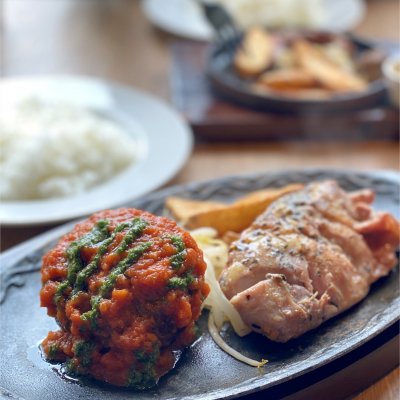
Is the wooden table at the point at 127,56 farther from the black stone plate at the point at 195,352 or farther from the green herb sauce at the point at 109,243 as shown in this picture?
the green herb sauce at the point at 109,243

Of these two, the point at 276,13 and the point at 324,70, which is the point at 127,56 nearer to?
the point at 276,13

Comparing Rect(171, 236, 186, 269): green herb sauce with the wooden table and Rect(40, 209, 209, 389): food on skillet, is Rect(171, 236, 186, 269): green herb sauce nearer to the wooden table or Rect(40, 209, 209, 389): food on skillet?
Rect(40, 209, 209, 389): food on skillet

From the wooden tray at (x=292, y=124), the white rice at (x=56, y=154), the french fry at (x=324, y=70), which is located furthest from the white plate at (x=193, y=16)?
the white rice at (x=56, y=154)

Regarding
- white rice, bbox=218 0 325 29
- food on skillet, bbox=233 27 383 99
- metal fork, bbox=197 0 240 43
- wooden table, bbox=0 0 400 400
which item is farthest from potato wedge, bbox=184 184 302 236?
white rice, bbox=218 0 325 29

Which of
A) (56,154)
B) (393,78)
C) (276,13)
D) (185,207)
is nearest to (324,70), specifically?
(393,78)

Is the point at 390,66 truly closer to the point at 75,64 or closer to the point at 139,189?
the point at 139,189

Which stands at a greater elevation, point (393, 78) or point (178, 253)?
point (178, 253)

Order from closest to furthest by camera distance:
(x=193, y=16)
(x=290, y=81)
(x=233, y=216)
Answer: (x=233, y=216) < (x=290, y=81) < (x=193, y=16)
